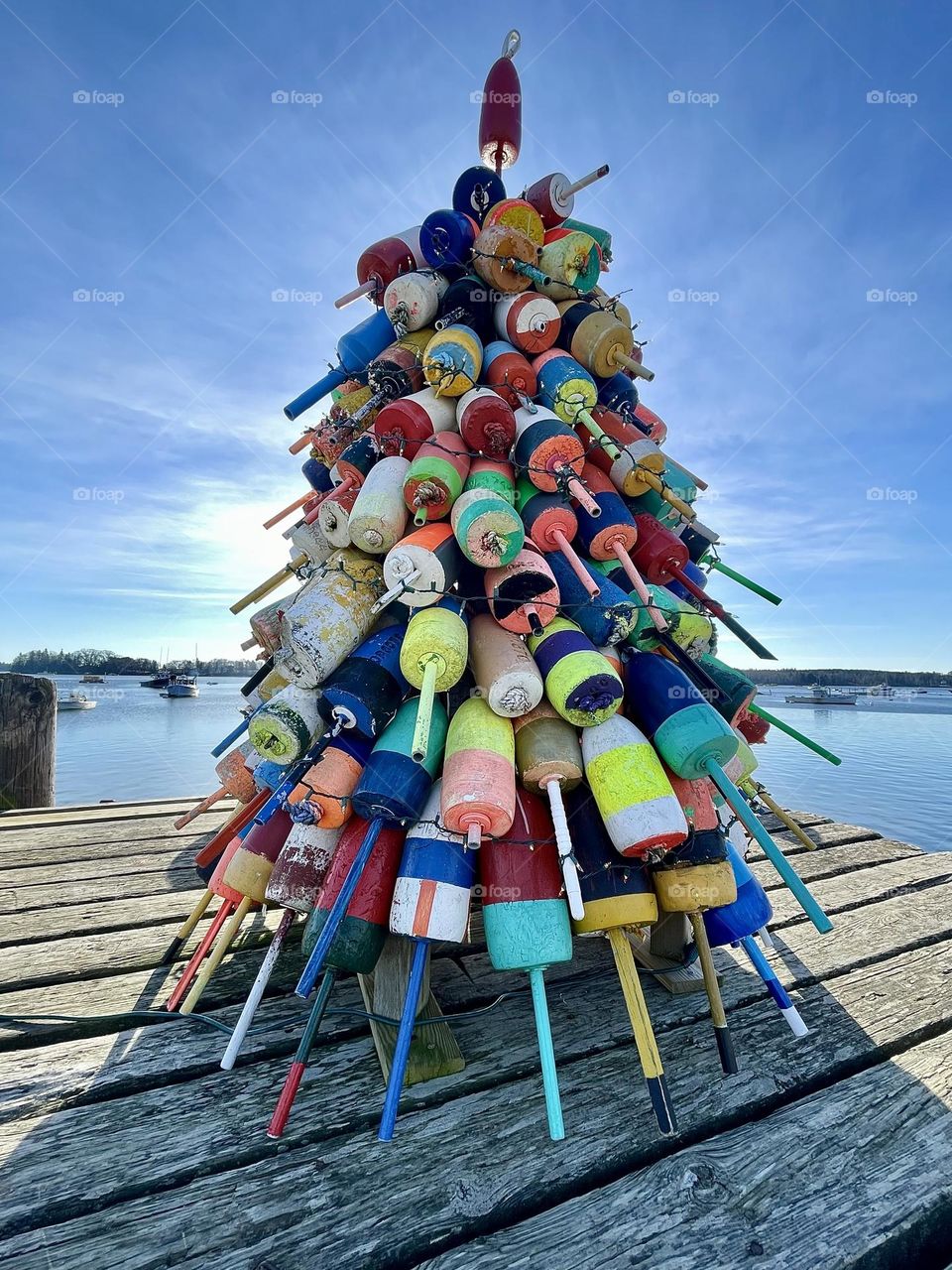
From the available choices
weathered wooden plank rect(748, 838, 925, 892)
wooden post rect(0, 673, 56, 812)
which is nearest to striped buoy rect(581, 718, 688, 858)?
weathered wooden plank rect(748, 838, 925, 892)

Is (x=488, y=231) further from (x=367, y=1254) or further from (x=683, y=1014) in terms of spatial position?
(x=367, y=1254)

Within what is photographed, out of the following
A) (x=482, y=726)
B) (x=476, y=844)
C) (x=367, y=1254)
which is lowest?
(x=367, y=1254)

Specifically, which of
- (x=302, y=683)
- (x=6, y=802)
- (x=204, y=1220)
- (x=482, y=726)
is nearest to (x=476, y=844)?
(x=482, y=726)

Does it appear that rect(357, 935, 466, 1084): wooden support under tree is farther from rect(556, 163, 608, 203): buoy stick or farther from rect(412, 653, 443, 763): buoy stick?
rect(556, 163, 608, 203): buoy stick

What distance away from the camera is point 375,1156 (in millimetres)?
1277

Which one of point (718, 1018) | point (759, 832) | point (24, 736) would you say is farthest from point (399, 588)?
point (24, 736)

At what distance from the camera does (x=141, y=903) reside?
256cm

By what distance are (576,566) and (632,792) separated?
0.72 metres

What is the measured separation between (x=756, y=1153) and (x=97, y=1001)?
192 cm

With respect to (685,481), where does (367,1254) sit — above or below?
below

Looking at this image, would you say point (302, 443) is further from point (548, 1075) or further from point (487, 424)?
point (548, 1075)

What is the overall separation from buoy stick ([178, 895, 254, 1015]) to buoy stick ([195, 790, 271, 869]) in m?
0.28

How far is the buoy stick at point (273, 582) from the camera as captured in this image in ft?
7.20

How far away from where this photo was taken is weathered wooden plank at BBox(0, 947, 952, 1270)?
1110 millimetres
